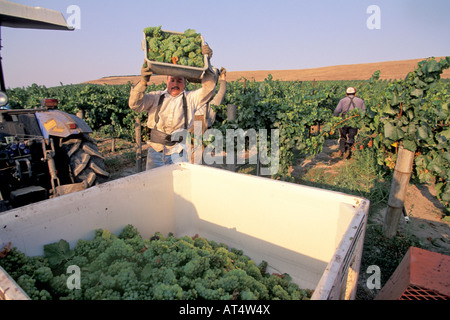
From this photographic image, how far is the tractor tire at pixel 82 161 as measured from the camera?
381cm

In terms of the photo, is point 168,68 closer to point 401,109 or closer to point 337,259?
point 337,259

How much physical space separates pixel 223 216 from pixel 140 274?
1.02 metres

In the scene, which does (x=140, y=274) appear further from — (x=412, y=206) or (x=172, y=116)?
(x=412, y=206)

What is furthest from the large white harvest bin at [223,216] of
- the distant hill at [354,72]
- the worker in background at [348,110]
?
the distant hill at [354,72]

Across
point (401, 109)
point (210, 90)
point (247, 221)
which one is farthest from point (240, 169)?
point (247, 221)

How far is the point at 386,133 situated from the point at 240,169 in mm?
3966

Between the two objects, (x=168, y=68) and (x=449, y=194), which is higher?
(x=168, y=68)

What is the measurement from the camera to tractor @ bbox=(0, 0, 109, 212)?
300 cm

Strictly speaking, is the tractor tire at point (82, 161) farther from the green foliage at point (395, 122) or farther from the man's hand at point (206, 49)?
the man's hand at point (206, 49)

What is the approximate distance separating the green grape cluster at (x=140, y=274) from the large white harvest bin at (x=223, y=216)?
0.55 feet

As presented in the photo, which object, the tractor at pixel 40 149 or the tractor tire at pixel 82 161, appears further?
the tractor tire at pixel 82 161
